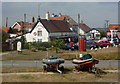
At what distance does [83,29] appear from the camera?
3428 inches

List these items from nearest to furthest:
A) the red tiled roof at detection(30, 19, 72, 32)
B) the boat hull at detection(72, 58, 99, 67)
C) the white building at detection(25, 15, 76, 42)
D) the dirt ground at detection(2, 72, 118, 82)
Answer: the dirt ground at detection(2, 72, 118, 82)
the boat hull at detection(72, 58, 99, 67)
the white building at detection(25, 15, 76, 42)
the red tiled roof at detection(30, 19, 72, 32)

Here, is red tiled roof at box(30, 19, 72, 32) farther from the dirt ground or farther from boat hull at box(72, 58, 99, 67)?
the dirt ground

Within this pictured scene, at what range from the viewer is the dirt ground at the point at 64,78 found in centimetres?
1731

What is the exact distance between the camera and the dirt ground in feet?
56.8

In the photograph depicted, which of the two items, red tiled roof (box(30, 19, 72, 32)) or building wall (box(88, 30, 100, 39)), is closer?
red tiled roof (box(30, 19, 72, 32))

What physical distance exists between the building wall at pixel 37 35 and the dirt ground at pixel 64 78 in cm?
3464

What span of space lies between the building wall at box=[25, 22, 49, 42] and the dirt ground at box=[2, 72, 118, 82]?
114 feet

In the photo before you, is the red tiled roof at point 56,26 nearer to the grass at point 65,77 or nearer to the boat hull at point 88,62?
the boat hull at point 88,62

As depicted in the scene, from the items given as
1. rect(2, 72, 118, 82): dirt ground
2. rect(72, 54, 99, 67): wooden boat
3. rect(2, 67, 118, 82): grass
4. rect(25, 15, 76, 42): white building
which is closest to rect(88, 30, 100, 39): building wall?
rect(25, 15, 76, 42): white building

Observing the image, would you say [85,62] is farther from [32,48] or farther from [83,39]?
[32,48]

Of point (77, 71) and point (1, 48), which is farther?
point (1, 48)

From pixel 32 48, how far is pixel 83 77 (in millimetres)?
23325

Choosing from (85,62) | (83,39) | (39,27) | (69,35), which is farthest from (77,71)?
(69,35)

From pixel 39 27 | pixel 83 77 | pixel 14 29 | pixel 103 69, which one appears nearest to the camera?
pixel 83 77
